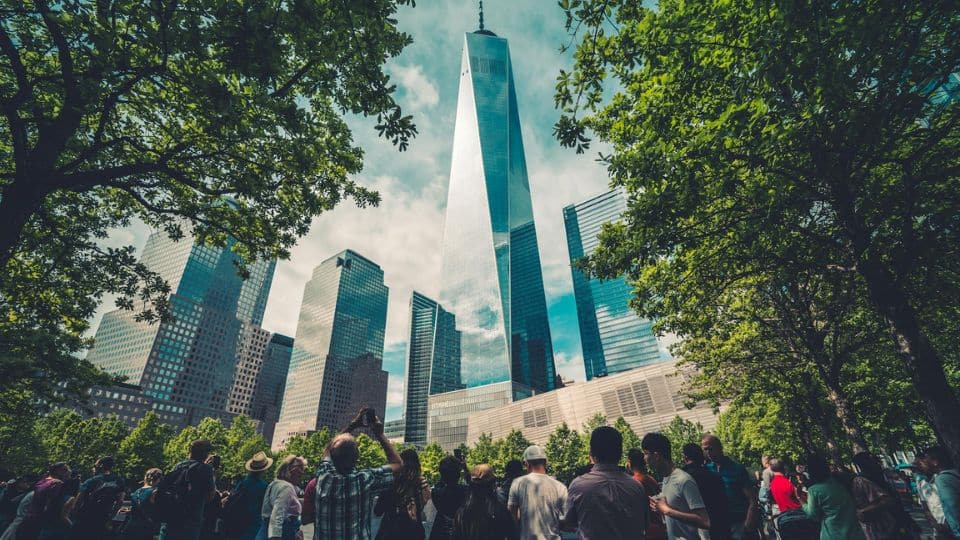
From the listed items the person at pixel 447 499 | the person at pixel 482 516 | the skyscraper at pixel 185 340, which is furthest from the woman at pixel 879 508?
the skyscraper at pixel 185 340

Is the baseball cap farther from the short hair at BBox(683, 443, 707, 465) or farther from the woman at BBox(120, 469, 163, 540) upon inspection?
the woman at BBox(120, 469, 163, 540)

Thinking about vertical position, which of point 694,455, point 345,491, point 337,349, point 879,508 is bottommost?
point 879,508

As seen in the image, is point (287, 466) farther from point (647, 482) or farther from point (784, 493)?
point (784, 493)

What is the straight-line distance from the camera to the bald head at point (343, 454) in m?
3.56

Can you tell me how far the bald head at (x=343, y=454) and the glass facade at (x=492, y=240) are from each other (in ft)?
373

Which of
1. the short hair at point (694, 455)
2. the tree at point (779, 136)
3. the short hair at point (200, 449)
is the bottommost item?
the short hair at point (694, 455)

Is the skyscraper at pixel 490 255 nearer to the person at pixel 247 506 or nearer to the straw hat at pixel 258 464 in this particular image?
the person at pixel 247 506

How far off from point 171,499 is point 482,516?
4.75 meters

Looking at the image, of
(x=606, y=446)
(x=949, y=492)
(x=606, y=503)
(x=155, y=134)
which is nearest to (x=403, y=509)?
(x=606, y=503)

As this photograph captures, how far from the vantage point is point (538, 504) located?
14.6 feet

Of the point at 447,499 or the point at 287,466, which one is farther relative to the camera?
the point at 287,466

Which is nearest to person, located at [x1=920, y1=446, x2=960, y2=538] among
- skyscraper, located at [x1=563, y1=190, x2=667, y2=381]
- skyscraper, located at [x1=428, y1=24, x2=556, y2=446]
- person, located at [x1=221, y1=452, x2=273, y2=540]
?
person, located at [x1=221, y1=452, x2=273, y2=540]

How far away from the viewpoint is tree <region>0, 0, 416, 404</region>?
184 inches

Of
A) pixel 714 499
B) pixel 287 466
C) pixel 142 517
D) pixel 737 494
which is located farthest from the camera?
pixel 142 517
